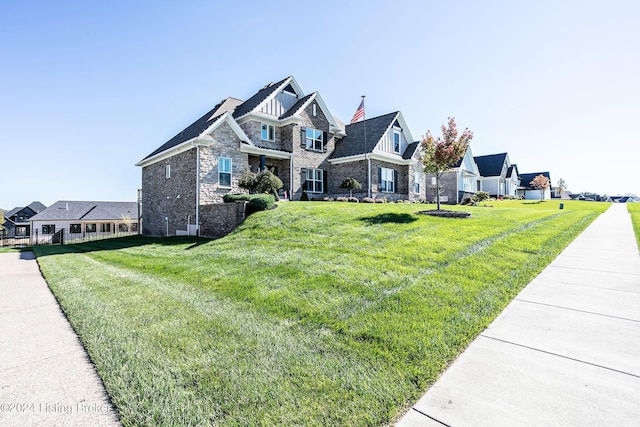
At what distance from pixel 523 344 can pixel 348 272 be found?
3.08 meters

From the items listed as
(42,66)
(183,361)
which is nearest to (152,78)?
(42,66)

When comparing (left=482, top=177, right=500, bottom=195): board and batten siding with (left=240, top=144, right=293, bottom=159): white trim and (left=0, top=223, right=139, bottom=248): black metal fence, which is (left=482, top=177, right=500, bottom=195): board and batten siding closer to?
(left=240, top=144, right=293, bottom=159): white trim

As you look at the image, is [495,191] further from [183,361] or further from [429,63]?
[183,361]

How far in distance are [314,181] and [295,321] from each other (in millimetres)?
19736

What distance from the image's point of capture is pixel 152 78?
49.4 feet

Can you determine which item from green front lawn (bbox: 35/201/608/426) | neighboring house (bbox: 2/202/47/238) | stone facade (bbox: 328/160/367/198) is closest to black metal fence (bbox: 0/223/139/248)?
neighboring house (bbox: 2/202/47/238)

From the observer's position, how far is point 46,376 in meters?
Answer: 3.01

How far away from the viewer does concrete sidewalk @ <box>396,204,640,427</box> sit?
7.31 feet

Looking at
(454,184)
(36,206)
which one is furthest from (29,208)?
(454,184)

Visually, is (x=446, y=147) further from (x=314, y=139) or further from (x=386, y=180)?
(x=314, y=139)

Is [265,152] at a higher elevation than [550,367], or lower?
higher

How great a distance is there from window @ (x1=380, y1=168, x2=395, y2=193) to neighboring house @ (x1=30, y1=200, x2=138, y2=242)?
37917 mm

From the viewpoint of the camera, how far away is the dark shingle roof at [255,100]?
21653mm

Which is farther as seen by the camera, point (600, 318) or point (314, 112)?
point (314, 112)
